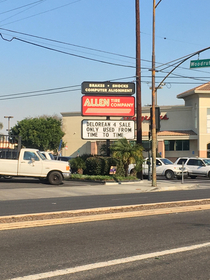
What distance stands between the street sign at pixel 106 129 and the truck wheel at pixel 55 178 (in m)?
4.94

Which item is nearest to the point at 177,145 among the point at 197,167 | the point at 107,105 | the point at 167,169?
Answer: the point at 197,167

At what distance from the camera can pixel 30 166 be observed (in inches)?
870

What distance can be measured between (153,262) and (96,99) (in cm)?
2156

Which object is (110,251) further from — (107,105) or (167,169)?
(167,169)

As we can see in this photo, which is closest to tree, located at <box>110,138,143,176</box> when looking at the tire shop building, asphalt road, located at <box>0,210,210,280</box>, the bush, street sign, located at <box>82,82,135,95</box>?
the bush

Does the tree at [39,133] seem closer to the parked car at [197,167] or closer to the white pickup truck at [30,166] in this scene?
the parked car at [197,167]

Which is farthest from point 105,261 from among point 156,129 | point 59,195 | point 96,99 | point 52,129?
point 52,129

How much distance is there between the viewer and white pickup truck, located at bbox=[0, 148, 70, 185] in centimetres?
2198

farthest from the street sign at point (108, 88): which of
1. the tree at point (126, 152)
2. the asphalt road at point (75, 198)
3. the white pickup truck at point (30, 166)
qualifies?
the asphalt road at point (75, 198)

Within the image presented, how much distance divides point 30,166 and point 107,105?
7.89 m

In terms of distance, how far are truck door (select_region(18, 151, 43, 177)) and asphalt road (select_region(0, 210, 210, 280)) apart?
1336cm

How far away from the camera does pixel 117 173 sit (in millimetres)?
25156

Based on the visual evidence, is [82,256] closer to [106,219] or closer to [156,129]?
[106,219]

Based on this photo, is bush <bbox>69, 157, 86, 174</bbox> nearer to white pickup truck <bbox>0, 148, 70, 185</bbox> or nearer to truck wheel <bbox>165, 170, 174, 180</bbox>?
white pickup truck <bbox>0, 148, 70, 185</bbox>
